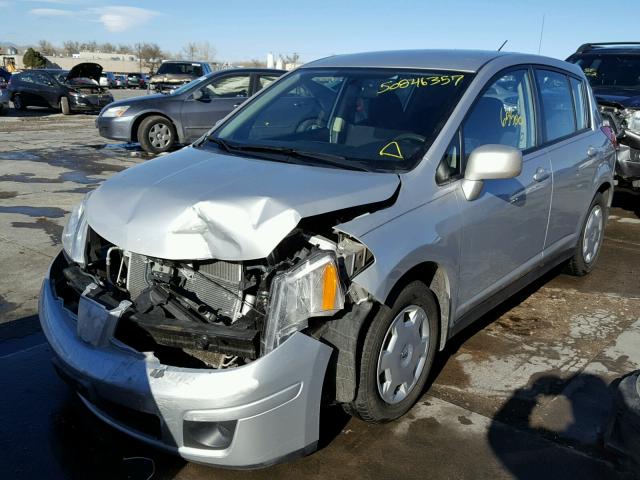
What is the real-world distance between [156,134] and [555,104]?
29.1 feet

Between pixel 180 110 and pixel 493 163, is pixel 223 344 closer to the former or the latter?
pixel 493 163

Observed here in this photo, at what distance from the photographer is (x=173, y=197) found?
281cm

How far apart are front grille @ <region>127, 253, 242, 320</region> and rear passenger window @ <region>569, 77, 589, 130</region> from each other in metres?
3.34

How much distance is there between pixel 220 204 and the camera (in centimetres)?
268

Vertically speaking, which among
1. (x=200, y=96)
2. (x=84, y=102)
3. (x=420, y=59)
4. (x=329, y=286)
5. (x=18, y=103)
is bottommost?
(x=18, y=103)

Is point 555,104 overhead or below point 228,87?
overhead

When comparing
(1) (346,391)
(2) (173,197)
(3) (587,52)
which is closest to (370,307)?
(1) (346,391)

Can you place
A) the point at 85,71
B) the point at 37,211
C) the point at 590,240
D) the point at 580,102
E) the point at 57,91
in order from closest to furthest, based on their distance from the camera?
the point at 580,102, the point at 590,240, the point at 37,211, the point at 57,91, the point at 85,71

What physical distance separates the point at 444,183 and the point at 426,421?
1.26 meters

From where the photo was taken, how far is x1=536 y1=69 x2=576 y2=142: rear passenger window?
4281 mm

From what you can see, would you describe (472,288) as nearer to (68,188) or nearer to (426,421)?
(426,421)

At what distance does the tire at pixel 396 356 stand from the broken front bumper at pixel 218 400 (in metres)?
0.30

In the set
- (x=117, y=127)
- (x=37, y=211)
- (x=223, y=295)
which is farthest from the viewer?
(x=117, y=127)

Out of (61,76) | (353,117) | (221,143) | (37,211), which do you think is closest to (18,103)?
(61,76)
